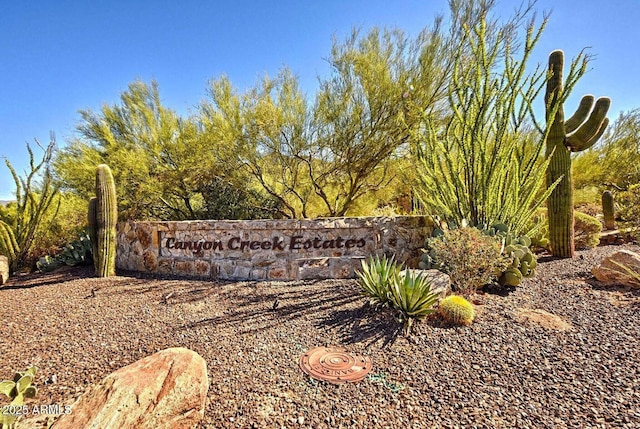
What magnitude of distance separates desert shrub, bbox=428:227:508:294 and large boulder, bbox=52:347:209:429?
3.62 metres

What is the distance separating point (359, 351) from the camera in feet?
10.6

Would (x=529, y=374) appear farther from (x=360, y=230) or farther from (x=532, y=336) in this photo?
(x=360, y=230)

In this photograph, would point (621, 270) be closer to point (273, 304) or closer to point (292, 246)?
point (273, 304)

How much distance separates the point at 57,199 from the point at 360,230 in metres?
8.92

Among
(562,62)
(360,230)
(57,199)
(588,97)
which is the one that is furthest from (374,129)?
(57,199)

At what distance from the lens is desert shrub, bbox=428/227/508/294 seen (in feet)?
15.0

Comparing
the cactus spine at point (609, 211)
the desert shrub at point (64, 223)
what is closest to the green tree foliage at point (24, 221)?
the desert shrub at point (64, 223)

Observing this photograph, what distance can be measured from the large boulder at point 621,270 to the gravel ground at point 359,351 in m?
0.18

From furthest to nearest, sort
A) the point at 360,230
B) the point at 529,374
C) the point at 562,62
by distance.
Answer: the point at 562,62 < the point at 360,230 < the point at 529,374

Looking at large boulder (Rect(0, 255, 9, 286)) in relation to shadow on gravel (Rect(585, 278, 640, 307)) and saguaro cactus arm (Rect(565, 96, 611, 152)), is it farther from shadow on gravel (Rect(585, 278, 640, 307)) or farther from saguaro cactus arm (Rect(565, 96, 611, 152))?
saguaro cactus arm (Rect(565, 96, 611, 152))

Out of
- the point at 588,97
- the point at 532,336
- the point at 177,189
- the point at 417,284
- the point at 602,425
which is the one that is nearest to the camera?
the point at 602,425

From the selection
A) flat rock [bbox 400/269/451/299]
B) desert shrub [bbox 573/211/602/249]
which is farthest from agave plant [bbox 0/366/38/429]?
desert shrub [bbox 573/211/602/249]

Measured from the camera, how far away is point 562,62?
22.3 feet

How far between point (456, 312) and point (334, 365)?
1.55 meters
